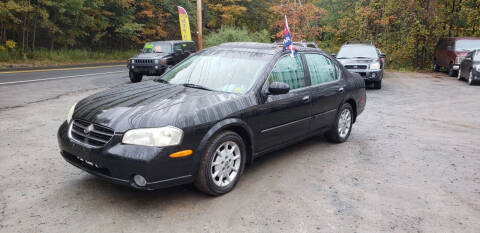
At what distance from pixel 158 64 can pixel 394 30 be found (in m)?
18.3

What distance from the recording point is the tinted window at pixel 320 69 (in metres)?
5.68

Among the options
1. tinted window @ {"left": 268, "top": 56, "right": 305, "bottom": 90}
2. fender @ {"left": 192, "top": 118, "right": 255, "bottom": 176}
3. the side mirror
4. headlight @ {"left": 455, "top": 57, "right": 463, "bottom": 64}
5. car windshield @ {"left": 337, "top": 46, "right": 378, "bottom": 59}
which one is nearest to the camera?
fender @ {"left": 192, "top": 118, "right": 255, "bottom": 176}

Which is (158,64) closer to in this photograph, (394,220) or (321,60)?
(321,60)

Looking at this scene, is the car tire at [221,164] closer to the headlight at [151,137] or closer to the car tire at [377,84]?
the headlight at [151,137]

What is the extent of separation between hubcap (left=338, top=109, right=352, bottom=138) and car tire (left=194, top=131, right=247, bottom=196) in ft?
8.23

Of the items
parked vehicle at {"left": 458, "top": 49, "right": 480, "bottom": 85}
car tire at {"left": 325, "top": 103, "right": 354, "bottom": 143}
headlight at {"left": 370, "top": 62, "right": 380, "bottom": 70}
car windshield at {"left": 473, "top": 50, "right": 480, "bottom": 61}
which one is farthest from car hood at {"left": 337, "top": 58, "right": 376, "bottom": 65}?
car tire at {"left": 325, "top": 103, "right": 354, "bottom": 143}

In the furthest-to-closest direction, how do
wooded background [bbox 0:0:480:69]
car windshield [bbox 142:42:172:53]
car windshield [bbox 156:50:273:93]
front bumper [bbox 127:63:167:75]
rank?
wooded background [bbox 0:0:480:69] < car windshield [bbox 142:42:172:53] < front bumper [bbox 127:63:167:75] < car windshield [bbox 156:50:273:93]

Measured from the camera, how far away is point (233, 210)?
12.7 feet

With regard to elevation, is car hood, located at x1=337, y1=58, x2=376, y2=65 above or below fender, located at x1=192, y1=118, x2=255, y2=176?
above

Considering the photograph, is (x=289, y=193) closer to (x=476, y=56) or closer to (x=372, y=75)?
(x=372, y=75)

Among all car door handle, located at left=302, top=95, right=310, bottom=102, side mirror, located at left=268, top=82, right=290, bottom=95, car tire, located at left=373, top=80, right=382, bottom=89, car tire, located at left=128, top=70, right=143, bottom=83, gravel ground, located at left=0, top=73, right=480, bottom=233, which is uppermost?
side mirror, located at left=268, top=82, right=290, bottom=95

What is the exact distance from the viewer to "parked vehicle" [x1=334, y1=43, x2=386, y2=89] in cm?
1351

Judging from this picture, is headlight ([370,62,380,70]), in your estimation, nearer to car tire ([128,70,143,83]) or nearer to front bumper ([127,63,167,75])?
front bumper ([127,63,167,75])

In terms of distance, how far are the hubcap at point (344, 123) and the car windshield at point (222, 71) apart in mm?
2008
